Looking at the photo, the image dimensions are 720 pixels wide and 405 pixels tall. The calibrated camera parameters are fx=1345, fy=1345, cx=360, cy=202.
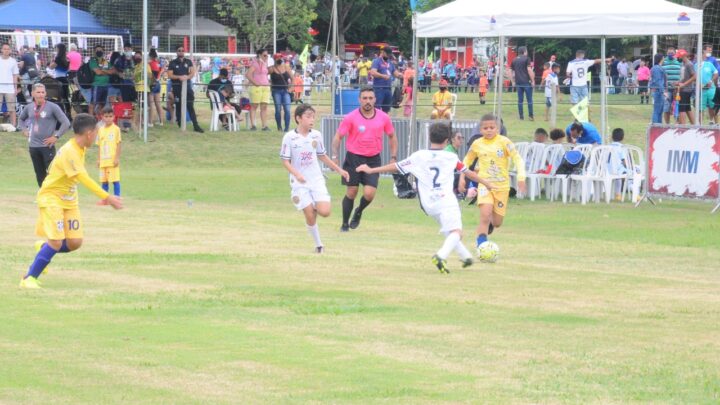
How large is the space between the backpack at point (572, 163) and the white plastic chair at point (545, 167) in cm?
31

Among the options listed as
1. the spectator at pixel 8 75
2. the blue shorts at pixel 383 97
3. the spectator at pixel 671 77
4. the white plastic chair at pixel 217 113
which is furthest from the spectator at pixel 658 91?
the spectator at pixel 8 75

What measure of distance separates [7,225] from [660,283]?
9.77 m

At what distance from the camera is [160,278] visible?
13.4 metres

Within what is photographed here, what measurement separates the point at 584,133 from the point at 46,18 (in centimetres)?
3296

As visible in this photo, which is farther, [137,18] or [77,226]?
[137,18]

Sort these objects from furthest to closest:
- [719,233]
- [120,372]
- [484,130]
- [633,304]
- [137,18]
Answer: [137,18] → [719,233] → [484,130] → [633,304] → [120,372]

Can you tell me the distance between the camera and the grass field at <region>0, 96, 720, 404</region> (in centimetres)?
827

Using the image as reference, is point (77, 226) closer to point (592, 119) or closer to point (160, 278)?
point (160, 278)

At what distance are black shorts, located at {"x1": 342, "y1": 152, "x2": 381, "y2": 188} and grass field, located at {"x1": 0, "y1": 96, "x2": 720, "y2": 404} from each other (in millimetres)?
740

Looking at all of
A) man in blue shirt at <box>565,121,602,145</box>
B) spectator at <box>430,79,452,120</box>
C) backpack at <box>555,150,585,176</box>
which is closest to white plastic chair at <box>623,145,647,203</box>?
man in blue shirt at <box>565,121,602,145</box>

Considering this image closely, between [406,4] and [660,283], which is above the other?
[406,4]

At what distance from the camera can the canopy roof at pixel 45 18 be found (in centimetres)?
5109

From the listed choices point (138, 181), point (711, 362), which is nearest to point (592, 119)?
point (138, 181)

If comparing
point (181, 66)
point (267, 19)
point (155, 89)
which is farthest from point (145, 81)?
point (267, 19)
